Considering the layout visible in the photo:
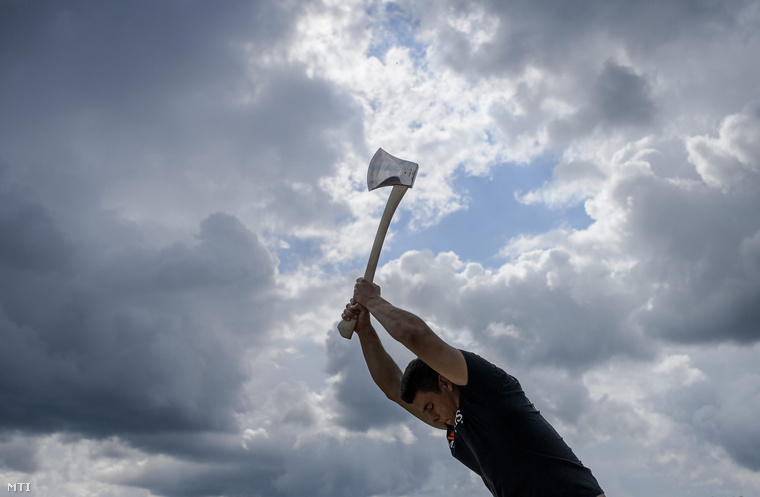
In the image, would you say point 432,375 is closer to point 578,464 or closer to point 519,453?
point 519,453

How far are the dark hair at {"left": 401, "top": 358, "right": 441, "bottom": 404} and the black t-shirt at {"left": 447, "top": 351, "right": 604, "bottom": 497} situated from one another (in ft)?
1.20

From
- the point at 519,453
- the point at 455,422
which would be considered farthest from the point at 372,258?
the point at 519,453

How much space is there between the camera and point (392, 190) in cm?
828

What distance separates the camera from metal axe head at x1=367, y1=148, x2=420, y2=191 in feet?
26.9

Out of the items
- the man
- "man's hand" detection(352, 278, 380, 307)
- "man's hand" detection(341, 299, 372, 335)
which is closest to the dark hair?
the man

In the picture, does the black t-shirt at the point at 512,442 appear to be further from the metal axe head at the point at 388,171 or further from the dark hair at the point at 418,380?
the metal axe head at the point at 388,171

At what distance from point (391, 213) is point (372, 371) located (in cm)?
218

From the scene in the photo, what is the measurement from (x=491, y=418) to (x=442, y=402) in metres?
0.63

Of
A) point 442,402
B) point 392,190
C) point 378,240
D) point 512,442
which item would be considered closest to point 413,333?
point 442,402

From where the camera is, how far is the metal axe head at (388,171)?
8.20 metres

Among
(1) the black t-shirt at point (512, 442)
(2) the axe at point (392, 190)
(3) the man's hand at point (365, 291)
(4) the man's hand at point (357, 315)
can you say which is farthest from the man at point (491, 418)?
(2) the axe at point (392, 190)

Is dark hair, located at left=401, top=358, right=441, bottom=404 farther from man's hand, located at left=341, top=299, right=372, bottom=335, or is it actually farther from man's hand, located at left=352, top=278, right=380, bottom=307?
man's hand, located at left=341, top=299, right=372, bottom=335

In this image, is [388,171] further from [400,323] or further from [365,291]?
[400,323]

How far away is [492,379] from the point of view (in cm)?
589
